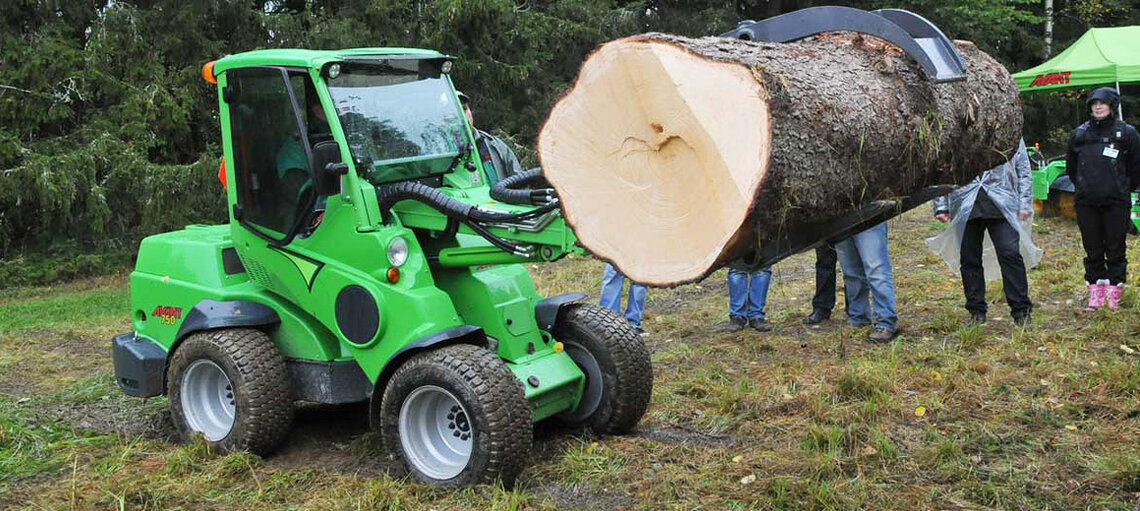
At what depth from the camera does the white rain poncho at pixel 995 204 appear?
7.10 metres

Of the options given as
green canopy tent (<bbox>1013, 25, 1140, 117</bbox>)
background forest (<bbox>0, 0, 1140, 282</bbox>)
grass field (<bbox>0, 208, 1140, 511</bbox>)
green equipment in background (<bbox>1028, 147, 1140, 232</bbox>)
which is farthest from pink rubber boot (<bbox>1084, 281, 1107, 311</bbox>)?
green canopy tent (<bbox>1013, 25, 1140, 117</bbox>)

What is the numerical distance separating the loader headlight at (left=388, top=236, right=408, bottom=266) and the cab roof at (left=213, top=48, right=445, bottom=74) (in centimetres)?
92

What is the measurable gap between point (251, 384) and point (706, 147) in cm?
260

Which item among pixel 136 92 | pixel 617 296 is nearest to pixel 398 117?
pixel 617 296

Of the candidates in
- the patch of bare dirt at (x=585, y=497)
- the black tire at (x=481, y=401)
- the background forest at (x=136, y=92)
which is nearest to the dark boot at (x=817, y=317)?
the patch of bare dirt at (x=585, y=497)

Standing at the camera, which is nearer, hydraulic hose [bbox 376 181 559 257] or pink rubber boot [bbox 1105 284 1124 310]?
hydraulic hose [bbox 376 181 559 257]

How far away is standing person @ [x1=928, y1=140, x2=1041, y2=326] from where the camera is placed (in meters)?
7.12

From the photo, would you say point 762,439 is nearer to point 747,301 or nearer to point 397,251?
point 397,251

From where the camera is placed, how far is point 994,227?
287 inches

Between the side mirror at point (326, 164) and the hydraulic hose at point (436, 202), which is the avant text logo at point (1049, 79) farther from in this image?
the side mirror at point (326, 164)

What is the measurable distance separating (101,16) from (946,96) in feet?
39.1

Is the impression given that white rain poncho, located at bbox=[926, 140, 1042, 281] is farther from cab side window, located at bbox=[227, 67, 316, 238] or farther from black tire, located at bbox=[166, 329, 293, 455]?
black tire, located at bbox=[166, 329, 293, 455]

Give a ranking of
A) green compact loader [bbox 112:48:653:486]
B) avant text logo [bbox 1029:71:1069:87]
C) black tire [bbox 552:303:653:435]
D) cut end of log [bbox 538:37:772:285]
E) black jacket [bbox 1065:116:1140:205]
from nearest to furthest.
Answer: cut end of log [bbox 538:37:772:285] → green compact loader [bbox 112:48:653:486] → black tire [bbox 552:303:653:435] → black jacket [bbox 1065:116:1140:205] → avant text logo [bbox 1029:71:1069:87]

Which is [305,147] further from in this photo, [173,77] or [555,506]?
[173,77]
